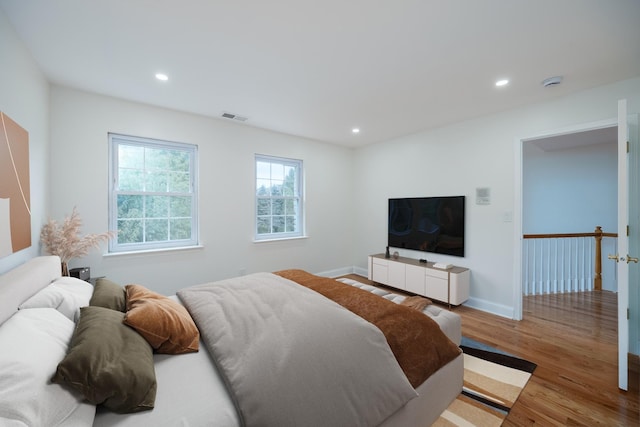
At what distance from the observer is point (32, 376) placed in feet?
2.60

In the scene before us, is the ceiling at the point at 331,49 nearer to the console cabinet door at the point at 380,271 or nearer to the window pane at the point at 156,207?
the window pane at the point at 156,207

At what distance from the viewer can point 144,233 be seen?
10.4ft

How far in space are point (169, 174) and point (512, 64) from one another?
377 centimetres

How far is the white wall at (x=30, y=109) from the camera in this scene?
1.65m

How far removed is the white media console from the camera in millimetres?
3336

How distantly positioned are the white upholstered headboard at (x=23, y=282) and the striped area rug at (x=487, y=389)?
2288mm

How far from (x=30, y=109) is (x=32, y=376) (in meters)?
2.27

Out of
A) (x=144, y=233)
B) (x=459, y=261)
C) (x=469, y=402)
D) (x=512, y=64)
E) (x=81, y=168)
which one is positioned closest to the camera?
(x=469, y=402)

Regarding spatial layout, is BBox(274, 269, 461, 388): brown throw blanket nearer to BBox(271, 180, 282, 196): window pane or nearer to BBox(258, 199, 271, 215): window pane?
BBox(258, 199, 271, 215): window pane

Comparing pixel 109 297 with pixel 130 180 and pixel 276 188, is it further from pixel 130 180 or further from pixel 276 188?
pixel 276 188

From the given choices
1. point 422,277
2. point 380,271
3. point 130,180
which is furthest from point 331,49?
point 380,271

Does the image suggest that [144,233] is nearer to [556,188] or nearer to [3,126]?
[3,126]

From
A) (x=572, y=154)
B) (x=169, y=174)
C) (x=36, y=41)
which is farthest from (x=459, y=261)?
(x=36, y=41)

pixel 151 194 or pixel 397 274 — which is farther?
pixel 397 274
